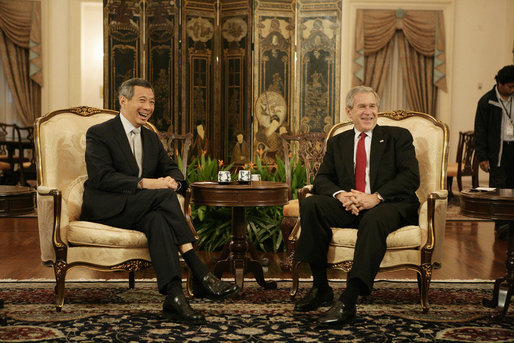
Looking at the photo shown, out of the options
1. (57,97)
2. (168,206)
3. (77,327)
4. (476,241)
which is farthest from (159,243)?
(57,97)

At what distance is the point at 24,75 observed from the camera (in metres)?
10.3

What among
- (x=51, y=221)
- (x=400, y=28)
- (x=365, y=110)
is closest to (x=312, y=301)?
(x=365, y=110)

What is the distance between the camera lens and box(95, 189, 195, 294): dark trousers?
9.92 ft

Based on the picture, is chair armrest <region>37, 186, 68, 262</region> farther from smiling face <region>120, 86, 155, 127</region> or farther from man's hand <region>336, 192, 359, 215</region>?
man's hand <region>336, 192, 359, 215</region>

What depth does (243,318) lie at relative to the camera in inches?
119

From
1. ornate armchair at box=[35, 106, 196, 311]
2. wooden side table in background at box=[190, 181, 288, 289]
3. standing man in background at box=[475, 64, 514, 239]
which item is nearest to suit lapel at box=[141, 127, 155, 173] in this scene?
wooden side table in background at box=[190, 181, 288, 289]

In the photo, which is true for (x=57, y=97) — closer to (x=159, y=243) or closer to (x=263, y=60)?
(x=263, y=60)

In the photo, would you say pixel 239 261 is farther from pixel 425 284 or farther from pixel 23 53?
pixel 23 53

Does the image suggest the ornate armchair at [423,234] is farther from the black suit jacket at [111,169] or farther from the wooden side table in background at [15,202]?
the wooden side table in background at [15,202]

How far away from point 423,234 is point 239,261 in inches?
43.0

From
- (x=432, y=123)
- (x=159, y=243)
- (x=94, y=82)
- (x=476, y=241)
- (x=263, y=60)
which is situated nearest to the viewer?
(x=159, y=243)

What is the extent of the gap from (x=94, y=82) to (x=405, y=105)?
17.6 feet

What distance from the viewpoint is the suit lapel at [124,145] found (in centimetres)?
342

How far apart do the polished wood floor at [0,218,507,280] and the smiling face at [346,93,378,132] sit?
1.16m
